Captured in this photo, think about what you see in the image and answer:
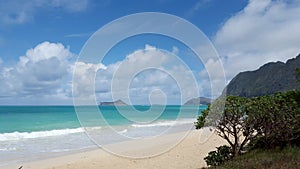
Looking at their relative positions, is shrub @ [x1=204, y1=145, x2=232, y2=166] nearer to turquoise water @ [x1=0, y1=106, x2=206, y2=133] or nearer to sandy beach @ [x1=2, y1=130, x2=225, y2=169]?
sandy beach @ [x1=2, y1=130, x2=225, y2=169]

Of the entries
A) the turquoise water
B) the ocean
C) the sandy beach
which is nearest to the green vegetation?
the sandy beach

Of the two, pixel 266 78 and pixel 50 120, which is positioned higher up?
pixel 266 78

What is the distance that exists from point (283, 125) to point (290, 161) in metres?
2.31

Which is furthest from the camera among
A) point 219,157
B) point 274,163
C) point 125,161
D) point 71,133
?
point 71,133

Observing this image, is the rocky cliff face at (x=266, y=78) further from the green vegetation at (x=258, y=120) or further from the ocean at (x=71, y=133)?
the green vegetation at (x=258, y=120)

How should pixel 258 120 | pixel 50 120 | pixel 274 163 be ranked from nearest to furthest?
pixel 274 163, pixel 258 120, pixel 50 120

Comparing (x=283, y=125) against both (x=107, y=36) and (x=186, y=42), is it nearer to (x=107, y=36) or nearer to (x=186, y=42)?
(x=186, y=42)

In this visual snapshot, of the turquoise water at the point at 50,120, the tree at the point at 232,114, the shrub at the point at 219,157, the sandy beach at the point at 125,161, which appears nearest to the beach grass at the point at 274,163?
the tree at the point at 232,114

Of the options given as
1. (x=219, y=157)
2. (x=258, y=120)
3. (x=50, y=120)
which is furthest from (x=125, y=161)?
(x=50, y=120)

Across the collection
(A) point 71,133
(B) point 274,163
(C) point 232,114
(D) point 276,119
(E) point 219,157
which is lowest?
(B) point 274,163

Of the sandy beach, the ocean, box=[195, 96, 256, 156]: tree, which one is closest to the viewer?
box=[195, 96, 256, 156]: tree

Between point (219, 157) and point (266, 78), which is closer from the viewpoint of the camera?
point (219, 157)

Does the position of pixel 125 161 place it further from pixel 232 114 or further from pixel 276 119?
pixel 276 119

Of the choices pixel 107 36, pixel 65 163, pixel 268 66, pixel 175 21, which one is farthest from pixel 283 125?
pixel 268 66
